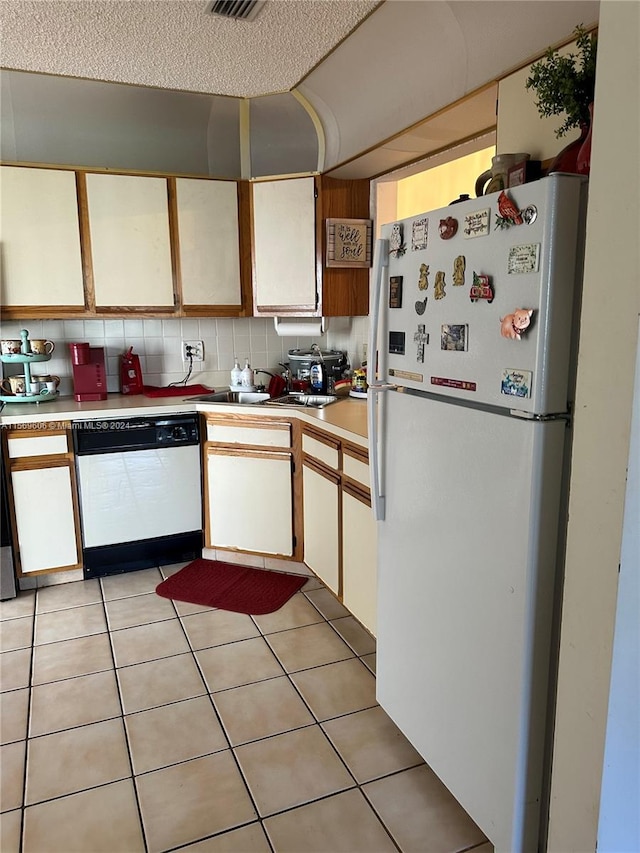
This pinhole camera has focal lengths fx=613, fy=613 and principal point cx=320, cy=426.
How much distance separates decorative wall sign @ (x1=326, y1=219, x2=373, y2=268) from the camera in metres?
3.35

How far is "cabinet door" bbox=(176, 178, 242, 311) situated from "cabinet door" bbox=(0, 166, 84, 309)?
0.56 m

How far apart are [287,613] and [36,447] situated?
1.48 metres

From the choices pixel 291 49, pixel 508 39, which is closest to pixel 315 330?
pixel 291 49

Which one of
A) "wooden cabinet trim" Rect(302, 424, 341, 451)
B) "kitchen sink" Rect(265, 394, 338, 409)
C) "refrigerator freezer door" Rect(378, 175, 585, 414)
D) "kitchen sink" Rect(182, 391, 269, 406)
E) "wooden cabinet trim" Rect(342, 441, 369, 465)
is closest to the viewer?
"refrigerator freezer door" Rect(378, 175, 585, 414)

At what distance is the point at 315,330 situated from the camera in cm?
361

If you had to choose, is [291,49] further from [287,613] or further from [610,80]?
[287,613]

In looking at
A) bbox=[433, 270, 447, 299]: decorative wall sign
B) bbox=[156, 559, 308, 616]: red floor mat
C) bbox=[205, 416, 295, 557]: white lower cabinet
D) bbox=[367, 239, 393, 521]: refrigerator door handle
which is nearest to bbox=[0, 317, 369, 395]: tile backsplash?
bbox=[205, 416, 295, 557]: white lower cabinet

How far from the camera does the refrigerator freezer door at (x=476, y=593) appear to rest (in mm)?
1356

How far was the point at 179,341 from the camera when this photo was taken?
12.5 feet

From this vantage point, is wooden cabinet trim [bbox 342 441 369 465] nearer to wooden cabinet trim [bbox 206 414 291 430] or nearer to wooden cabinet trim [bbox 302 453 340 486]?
wooden cabinet trim [bbox 302 453 340 486]

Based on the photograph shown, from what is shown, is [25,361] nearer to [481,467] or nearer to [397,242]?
[397,242]

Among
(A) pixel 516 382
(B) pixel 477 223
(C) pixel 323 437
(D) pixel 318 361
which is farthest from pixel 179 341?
(A) pixel 516 382

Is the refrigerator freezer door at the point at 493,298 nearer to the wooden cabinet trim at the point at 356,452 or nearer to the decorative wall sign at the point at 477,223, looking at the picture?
the decorative wall sign at the point at 477,223

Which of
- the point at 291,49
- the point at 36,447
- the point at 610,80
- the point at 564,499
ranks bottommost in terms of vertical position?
the point at 36,447
